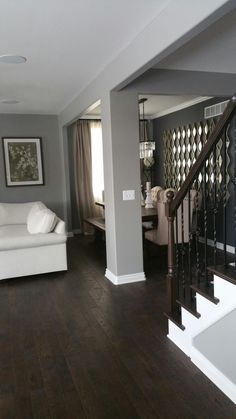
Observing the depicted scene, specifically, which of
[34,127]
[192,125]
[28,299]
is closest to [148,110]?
[192,125]

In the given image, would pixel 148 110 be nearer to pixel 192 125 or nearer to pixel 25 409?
pixel 192 125

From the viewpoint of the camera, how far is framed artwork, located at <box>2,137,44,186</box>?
675 cm

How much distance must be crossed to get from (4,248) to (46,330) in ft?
5.56

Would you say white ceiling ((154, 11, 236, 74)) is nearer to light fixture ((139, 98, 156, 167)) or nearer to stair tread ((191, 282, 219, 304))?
light fixture ((139, 98, 156, 167))

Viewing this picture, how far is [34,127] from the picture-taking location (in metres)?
6.89

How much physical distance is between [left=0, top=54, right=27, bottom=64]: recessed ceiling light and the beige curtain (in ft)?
11.5

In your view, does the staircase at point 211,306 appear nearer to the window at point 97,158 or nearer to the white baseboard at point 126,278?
the white baseboard at point 126,278

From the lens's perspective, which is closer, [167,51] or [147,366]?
[147,366]

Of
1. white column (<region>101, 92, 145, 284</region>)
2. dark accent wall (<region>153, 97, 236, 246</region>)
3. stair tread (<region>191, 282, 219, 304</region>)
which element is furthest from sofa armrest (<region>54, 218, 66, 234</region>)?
stair tread (<region>191, 282, 219, 304</region>)

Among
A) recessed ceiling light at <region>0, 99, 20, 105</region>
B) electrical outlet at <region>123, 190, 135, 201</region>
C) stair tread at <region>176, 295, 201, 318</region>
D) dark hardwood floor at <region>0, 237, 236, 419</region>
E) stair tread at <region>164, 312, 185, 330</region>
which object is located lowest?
dark hardwood floor at <region>0, 237, 236, 419</region>

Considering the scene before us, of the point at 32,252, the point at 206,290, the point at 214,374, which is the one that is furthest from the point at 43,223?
the point at 214,374

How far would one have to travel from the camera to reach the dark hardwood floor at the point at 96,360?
2.04 metres

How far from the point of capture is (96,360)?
253 cm

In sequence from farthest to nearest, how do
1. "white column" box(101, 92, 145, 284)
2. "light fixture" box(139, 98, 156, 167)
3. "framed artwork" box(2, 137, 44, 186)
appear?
1. "framed artwork" box(2, 137, 44, 186)
2. "light fixture" box(139, 98, 156, 167)
3. "white column" box(101, 92, 145, 284)
